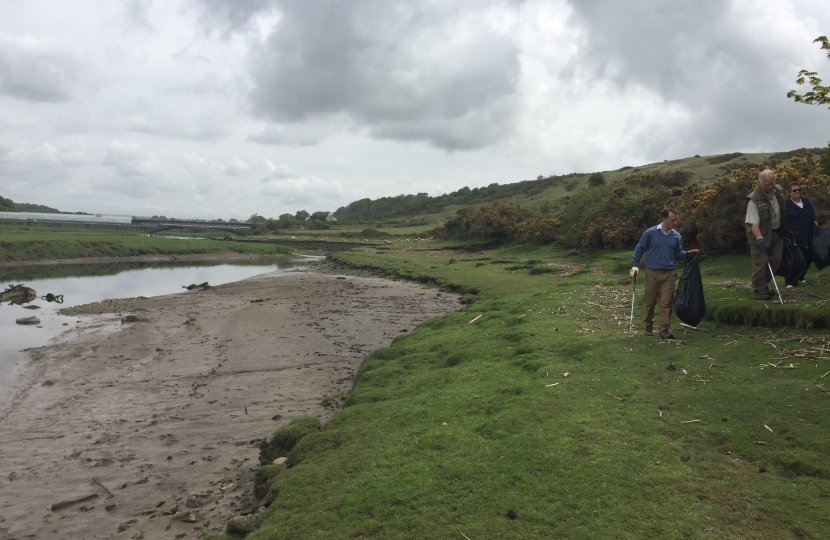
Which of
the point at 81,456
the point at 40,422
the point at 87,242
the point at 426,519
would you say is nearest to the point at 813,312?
the point at 426,519

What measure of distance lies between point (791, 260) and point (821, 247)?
2.36ft

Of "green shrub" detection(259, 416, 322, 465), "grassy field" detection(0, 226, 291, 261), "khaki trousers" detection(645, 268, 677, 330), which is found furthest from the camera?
"grassy field" detection(0, 226, 291, 261)

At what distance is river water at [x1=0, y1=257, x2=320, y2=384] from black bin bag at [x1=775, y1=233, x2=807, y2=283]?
21.6 m

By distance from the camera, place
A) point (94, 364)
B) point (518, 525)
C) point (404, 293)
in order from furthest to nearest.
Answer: point (404, 293) < point (94, 364) < point (518, 525)

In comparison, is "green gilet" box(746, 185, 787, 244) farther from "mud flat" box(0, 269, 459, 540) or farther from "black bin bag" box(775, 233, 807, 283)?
"mud flat" box(0, 269, 459, 540)

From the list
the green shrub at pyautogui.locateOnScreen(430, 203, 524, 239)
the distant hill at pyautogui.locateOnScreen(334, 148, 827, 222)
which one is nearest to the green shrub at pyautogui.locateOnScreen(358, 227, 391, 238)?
the distant hill at pyautogui.locateOnScreen(334, 148, 827, 222)

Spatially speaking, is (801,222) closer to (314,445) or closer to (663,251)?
(663,251)

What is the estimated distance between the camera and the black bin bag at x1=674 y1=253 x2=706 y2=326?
38.8ft

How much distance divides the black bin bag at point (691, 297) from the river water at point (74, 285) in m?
18.9

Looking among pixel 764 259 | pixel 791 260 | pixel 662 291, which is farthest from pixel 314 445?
pixel 791 260

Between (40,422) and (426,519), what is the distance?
1166cm

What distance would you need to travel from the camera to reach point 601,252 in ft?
114

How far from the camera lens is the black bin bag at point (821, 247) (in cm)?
1256

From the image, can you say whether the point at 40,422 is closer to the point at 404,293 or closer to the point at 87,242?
the point at 404,293
